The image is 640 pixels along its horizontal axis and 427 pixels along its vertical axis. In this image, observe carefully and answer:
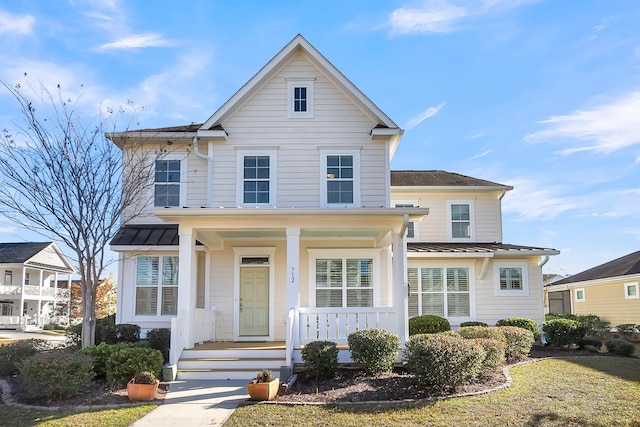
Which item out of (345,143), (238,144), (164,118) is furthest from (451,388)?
(164,118)

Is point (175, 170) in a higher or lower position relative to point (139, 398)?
higher

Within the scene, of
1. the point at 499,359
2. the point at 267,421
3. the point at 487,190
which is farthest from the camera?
the point at 487,190

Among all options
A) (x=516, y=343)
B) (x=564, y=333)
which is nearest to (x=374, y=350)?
(x=516, y=343)

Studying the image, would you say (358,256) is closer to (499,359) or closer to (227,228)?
(227,228)

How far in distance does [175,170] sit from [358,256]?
5.91 meters

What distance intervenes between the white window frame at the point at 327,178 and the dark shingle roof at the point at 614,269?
51.8 feet

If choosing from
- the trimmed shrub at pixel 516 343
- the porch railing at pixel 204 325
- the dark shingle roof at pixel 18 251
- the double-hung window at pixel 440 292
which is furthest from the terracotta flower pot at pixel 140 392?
the dark shingle roof at pixel 18 251

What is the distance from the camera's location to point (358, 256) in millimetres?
15398

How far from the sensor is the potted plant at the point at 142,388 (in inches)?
366

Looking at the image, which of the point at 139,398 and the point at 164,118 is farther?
the point at 164,118

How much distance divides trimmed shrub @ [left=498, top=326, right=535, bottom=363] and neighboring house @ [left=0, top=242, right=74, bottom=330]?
3918 centimetres

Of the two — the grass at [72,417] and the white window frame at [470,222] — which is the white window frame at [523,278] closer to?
the white window frame at [470,222]

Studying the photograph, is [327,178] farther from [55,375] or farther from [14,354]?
[14,354]

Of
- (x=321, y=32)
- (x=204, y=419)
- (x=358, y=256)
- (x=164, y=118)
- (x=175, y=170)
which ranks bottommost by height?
(x=204, y=419)
